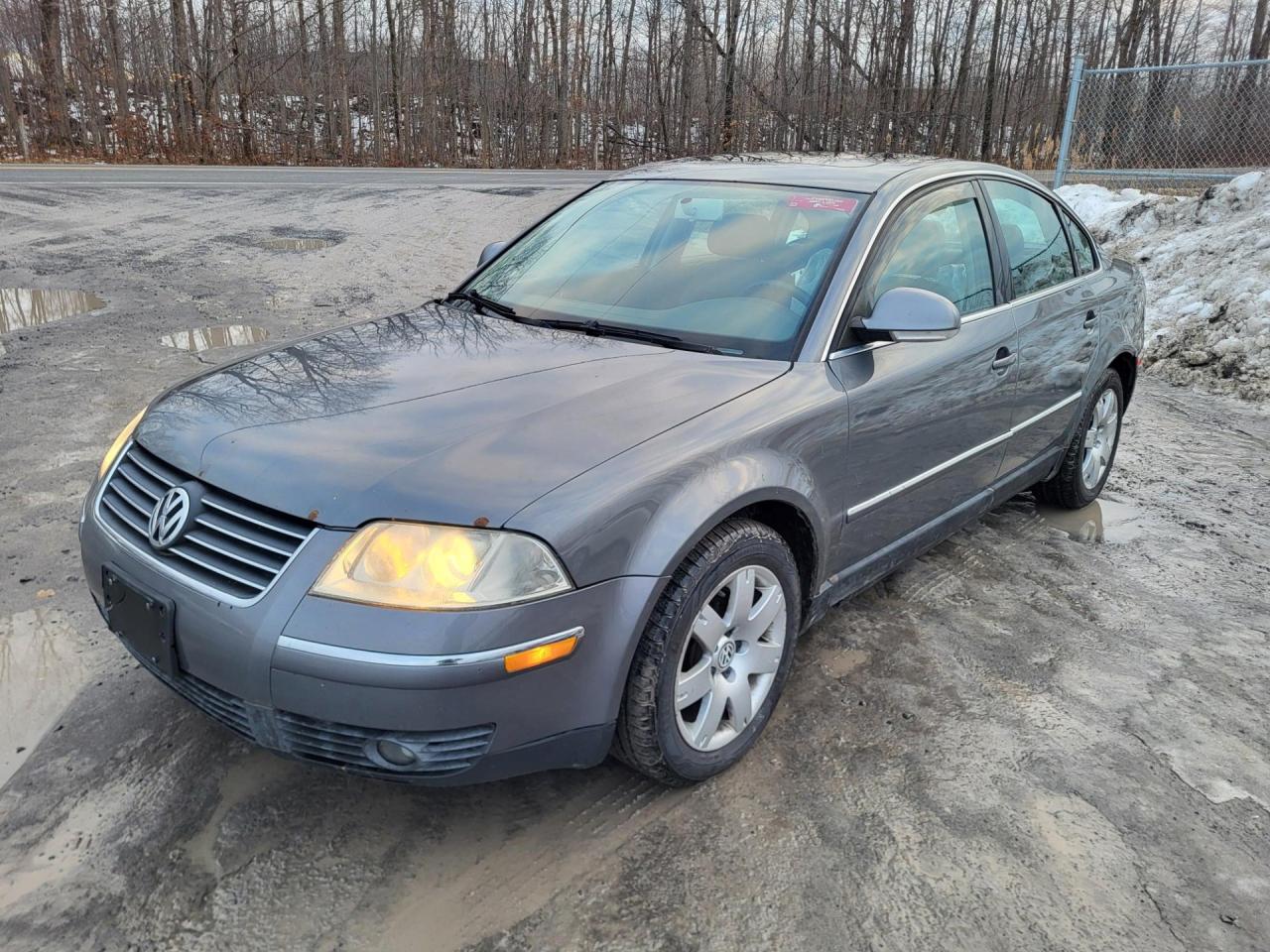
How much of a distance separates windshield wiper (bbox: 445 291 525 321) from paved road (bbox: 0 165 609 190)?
1410 cm

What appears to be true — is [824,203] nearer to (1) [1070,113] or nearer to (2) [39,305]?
(2) [39,305]

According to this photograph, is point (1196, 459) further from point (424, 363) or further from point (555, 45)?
point (555, 45)

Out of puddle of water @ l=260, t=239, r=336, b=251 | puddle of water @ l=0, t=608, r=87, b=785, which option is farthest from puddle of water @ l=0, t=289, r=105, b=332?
puddle of water @ l=0, t=608, r=87, b=785

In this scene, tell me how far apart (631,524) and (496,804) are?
91 centimetres

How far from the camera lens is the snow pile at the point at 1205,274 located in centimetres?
735

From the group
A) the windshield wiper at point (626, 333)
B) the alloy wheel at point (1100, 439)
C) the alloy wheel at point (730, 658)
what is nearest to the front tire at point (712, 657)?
the alloy wheel at point (730, 658)

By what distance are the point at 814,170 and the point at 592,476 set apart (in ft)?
6.46

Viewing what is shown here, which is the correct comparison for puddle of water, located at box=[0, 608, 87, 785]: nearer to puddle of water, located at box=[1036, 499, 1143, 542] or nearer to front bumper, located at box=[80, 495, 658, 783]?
front bumper, located at box=[80, 495, 658, 783]

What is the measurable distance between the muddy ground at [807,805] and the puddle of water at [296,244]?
22.5 ft

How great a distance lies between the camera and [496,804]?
2609mm

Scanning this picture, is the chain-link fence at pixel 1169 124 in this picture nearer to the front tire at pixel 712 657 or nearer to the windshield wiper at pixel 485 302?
the windshield wiper at pixel 485 302

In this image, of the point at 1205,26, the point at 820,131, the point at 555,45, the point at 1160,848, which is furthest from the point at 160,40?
the point at 1205,26

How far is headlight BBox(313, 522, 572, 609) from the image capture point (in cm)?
210

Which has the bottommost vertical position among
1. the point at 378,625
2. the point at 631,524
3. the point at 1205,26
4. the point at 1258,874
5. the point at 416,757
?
the point at 1258,874
